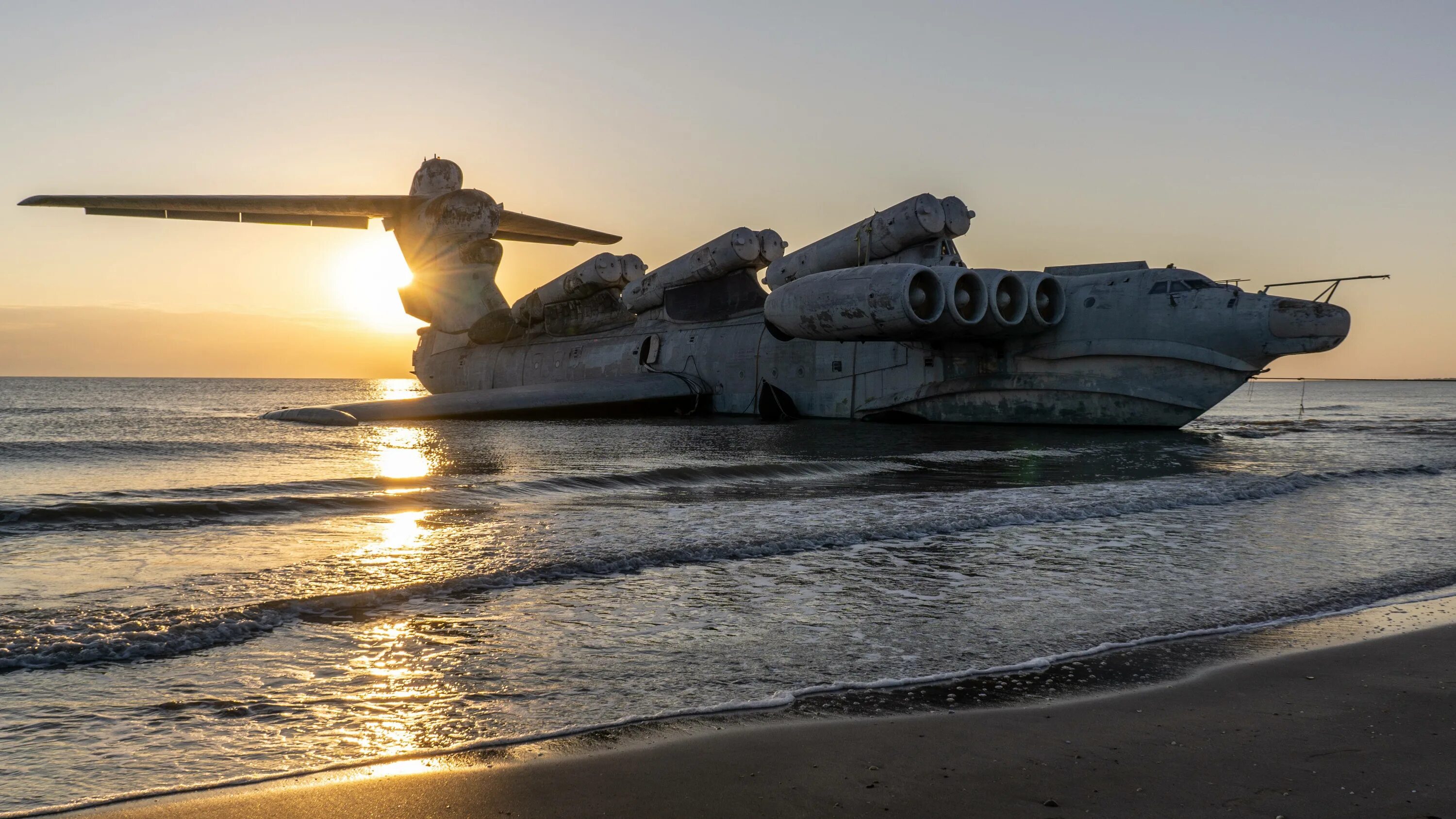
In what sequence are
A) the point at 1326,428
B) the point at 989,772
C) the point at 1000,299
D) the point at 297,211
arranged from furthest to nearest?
the point at 297,211, the point at 1326,428, the point at 1000,299, the point at 989,772

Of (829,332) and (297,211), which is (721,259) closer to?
(829,332)

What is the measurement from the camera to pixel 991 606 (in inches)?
171

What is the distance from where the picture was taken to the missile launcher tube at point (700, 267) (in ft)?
69.8

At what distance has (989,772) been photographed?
96.0 inches

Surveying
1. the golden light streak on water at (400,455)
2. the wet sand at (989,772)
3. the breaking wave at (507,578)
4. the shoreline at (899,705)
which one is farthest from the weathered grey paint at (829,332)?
the wet sand at (989,772)

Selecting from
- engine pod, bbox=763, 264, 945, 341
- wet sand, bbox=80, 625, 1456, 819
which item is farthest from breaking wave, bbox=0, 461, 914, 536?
engine pod, bbox=763, 264, 945, 341

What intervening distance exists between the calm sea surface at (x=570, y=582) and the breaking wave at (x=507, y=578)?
2 centimetres

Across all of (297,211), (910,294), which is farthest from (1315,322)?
(297,211)

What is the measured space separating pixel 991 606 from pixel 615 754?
2.31m

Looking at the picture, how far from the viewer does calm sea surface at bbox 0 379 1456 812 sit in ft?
9.50

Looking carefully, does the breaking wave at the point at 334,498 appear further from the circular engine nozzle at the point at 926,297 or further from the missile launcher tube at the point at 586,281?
the missile launcher tube at the point at 586,281

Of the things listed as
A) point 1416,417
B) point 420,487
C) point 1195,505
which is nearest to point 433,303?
point 420,487

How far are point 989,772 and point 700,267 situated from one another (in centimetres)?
2007

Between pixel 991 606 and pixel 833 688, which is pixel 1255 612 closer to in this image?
pixel 991 606
